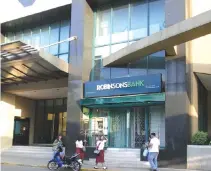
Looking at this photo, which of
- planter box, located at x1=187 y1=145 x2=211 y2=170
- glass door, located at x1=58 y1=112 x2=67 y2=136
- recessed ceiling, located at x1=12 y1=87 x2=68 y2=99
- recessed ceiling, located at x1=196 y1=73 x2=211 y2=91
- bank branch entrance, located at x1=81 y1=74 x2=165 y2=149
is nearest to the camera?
planter box, located at x1=187 y1=145 x2=211 y2=170

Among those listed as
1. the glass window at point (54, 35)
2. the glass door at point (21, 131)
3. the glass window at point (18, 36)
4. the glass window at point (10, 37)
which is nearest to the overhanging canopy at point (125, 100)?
the glass window at point (54, 35)

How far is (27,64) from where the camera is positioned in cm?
2220

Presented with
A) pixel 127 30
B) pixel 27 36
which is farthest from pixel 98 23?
pixel 27 36

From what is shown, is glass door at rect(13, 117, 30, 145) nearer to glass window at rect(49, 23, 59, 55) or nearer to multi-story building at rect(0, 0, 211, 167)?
multi-story building at rect(0, 0, 211, 167)

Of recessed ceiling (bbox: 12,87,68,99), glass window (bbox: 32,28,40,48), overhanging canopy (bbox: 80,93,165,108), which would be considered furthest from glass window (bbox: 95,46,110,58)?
glass window (bbox: 32,28,40,48)

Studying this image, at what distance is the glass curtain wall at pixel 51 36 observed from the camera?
24.2m

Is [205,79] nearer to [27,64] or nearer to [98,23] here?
[98,23]

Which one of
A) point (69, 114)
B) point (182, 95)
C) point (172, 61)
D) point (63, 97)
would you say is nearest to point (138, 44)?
point (172, 61)

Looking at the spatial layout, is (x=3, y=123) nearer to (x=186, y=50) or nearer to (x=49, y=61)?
(x=49, y=61)

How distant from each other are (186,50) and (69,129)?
29.2ft

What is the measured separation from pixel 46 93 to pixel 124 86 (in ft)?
32.1

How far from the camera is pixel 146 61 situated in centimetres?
2005

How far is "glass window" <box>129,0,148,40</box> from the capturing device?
67.9 ft

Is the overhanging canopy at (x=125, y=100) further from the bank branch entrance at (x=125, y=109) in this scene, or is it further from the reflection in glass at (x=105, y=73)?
the reflection in glass at (x=105, y=73)
